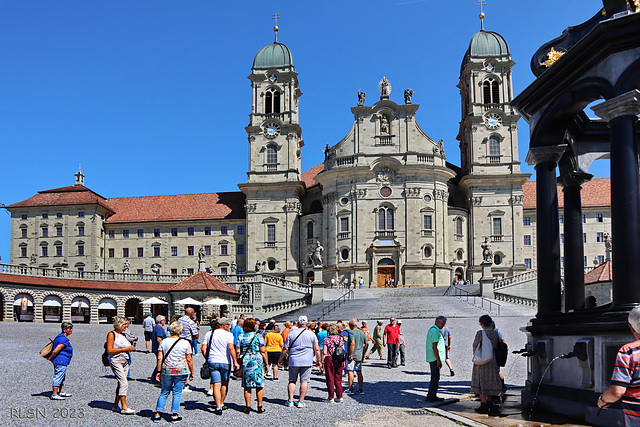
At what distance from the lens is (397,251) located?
207ft

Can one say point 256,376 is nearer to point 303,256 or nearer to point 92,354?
point 92,354

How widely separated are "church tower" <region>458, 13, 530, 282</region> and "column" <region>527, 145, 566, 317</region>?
51413mm

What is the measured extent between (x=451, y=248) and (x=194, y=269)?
26680 mm

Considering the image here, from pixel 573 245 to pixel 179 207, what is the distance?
65.2 metres

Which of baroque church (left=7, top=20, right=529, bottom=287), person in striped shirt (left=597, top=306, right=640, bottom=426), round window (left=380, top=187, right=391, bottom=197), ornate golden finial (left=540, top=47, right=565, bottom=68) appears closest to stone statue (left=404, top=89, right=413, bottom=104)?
baroque church (left=7, top=20, right=529, bottom=287)

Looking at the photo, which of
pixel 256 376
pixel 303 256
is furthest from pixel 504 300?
pixel 256 376

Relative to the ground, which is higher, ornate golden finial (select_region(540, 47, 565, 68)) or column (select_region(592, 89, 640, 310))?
ornate golden finial (select_region(540, 47, 565, 68))

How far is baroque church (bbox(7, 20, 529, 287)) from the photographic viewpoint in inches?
2520

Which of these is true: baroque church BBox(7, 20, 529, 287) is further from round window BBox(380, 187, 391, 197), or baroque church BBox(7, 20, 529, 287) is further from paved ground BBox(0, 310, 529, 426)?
paved ground BBox(0, 310, 529, 426)

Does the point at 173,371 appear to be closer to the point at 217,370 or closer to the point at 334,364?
the point at 217,370

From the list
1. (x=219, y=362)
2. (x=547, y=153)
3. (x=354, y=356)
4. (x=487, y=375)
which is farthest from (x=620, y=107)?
(x=354, y=356)

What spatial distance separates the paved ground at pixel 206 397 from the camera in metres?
11.8

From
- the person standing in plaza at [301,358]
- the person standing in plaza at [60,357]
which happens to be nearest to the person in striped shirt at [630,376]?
the person standing in plaza at [301,358]

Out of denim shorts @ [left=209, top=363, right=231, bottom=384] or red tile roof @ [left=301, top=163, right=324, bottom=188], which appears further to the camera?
red tile roof @ [left=301, top=163, right=324, bottom=188]
